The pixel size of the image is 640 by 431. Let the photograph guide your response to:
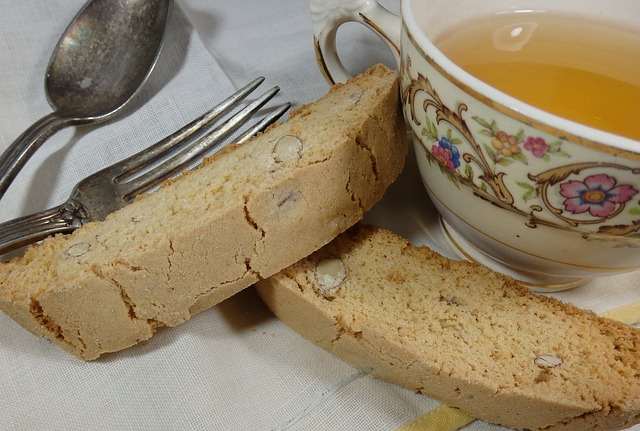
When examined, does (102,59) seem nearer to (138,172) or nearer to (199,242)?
(138,172)

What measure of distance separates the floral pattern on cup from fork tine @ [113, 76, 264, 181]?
0.48 metres

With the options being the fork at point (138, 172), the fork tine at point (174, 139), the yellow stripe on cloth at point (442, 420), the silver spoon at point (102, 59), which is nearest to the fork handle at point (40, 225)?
the fork at point (138, 172)

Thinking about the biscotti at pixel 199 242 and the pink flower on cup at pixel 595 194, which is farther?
the biscotti at pixel 199 242

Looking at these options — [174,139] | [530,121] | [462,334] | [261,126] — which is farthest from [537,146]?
[174,139]

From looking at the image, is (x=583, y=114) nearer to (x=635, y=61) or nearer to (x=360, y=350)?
(x=635, y=61)

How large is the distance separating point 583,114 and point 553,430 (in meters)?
0.49

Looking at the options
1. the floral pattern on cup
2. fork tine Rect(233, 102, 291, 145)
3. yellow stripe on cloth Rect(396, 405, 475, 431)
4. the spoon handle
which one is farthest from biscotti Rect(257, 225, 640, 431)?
the spoon handle

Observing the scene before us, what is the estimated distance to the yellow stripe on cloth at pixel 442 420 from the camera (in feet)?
2.89

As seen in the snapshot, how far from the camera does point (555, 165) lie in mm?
708

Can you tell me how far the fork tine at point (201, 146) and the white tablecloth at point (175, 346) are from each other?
0.13m

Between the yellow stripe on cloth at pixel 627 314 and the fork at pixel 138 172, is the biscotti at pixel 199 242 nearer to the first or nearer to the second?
the fork at pixel 138 172

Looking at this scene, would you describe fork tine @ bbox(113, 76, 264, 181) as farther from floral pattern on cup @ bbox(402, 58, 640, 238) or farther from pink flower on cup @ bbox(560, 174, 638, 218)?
pink flower on cup @ bbox(560, 174, 638, 218)

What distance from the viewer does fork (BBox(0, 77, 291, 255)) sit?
100 cm

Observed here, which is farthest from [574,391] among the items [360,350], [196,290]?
[196,290]
